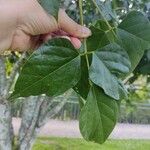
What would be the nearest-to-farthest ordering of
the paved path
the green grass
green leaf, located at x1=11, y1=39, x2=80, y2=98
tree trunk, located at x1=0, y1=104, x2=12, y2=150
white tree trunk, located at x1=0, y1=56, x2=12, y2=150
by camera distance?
green leaf, located at x1=11, y1=39, x2=80, y2=98, white tree trunk, located at x1=0, y1=56, x2=12, y2=150, tree trunk, located at x1=0, y1=104, x2=12, y2=150, the green grass, the paved path

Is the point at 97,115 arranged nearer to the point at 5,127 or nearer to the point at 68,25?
the point at 68,25

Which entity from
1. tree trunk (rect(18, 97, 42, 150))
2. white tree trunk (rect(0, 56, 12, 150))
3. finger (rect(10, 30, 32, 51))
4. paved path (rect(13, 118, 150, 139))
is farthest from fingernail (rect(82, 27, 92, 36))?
paved path (rect(13, 118, 150, 139))

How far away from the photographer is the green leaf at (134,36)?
716 mm

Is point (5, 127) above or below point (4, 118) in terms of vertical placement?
below

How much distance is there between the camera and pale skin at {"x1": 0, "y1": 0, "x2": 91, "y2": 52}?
732mm

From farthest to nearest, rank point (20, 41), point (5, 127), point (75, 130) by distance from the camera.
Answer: point (75, 130)
point (5, 127)
point (20, 41)

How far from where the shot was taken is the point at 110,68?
0.62m

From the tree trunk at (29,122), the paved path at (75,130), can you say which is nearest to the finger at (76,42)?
the tree trunk at (29,122)

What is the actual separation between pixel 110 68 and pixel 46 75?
3.3 inches

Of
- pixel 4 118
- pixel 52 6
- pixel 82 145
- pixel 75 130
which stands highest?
pixel 52 6

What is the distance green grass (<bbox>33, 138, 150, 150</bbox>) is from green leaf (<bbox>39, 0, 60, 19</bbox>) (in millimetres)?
5313

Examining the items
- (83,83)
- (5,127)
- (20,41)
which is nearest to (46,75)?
(83,83)

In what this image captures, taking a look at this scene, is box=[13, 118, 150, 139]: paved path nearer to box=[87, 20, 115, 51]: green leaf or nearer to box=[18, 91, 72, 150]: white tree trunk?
box=[18, 91, 72, 150]: white tree trunk

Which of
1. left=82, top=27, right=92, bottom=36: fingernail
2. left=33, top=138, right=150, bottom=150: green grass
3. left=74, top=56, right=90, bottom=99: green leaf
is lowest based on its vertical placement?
left=33, top=138, right=150, bottom=150: green grass
